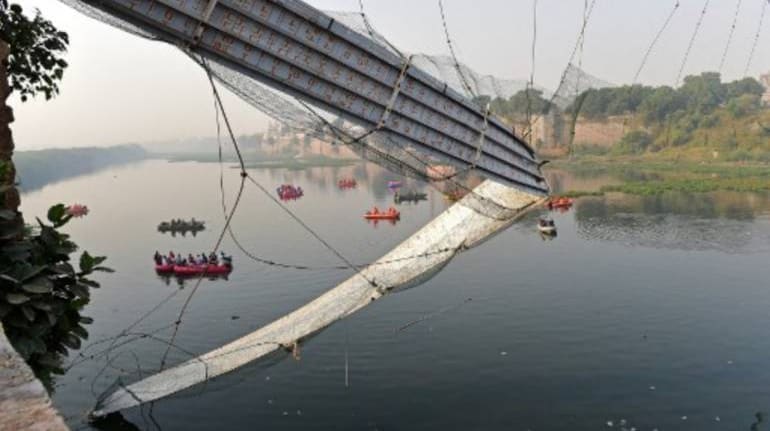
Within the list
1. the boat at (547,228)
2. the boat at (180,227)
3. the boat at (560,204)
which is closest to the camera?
the boat at (547,228)

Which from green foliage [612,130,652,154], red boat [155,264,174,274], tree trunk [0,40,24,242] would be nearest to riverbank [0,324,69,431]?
tree trunk [0,40,24,242]

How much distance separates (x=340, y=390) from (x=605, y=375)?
37.3ft

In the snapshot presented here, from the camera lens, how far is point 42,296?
12.2 metres

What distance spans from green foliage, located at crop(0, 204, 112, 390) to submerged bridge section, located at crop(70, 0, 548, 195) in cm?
533

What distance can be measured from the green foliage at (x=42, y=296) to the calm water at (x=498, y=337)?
23.6 ft

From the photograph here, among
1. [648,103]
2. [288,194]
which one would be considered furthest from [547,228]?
[648,103]

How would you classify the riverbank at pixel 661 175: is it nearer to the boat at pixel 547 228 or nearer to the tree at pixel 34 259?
the boat at pixel 547 228

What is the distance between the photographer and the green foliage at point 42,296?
11.6 metres

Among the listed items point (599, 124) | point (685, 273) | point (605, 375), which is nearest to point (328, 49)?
point (605, 375)

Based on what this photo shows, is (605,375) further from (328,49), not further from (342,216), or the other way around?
(342,216)

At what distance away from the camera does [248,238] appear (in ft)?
215

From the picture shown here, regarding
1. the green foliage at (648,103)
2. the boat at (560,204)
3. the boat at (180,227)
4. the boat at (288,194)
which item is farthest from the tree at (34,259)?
the green foliage at (648,103)

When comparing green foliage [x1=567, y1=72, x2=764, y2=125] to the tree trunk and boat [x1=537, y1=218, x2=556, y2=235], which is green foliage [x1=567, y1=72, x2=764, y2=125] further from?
the tree trunk

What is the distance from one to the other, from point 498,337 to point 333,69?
18780 mm
